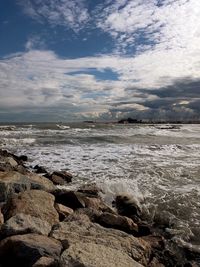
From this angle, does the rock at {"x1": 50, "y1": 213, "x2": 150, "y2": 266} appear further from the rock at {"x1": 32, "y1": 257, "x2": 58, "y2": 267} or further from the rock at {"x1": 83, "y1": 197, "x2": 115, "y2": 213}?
the rock at {"x1": 83, "y1": 197, "x2": 115, "y2": 213}

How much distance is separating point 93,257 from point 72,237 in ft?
2.69

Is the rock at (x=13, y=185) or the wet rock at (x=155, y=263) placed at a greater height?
the rock at (x=13, y=185)

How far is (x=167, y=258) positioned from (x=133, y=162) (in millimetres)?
9819

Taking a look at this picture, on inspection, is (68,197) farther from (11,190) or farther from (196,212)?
(196,212)

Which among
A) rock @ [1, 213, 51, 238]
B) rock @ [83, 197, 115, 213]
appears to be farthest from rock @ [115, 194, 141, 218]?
rock @ [1, 213, 51, 238]

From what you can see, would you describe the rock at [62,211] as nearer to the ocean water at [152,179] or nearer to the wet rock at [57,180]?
the ocean water at [152,179]

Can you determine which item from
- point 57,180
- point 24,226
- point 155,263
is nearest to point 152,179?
point 57,180

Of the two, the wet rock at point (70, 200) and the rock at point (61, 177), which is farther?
the rock at point (61, 177)

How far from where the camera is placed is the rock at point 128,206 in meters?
7.88

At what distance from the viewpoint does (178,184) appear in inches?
428

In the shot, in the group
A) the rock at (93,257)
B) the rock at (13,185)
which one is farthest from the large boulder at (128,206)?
the rock at (93,257)

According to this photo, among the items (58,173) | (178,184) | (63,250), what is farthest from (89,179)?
(63,250)

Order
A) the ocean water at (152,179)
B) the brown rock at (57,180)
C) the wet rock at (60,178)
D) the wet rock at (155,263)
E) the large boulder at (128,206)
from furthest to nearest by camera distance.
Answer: the wet rock at (60,178)
the brown rock at (57,180)
the large boulder at (128,206)
the ocean water at (152,179)
the wet rock at (155,263)

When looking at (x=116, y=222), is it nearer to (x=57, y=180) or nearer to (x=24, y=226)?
(x=24, y=226)
